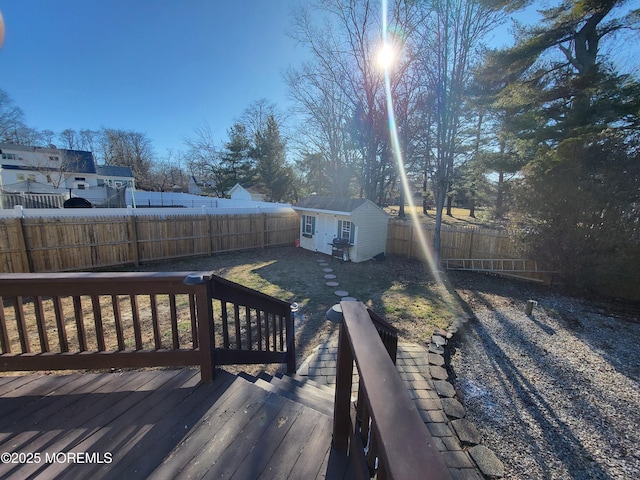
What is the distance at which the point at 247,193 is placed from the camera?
2134 cm

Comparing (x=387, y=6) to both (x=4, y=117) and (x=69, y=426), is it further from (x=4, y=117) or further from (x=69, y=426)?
(x=4, y=117)

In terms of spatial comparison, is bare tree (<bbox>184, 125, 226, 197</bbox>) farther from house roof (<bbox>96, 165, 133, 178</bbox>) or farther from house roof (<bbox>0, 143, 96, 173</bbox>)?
house roof (<bbox>0, 143, 96, 173</bbox>)

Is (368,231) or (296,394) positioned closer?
(296,394)

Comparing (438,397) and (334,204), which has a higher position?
(334,204)

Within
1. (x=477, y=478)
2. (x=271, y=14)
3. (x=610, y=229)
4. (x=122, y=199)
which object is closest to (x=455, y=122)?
(x=610, y=229)

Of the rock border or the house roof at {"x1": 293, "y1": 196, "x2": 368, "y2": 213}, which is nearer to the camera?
the rock border

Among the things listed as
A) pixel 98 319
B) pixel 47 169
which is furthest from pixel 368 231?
pixel 47 169

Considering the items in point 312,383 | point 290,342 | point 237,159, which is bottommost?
point 312,383

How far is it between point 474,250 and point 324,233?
5.80m

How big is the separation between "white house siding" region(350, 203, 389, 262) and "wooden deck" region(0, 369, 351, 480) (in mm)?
→ 8630

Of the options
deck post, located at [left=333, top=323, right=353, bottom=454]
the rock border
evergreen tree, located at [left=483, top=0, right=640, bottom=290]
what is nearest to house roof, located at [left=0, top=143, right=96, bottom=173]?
evergreen tree, located at [left=483, top=0, right=640, bottom=290]

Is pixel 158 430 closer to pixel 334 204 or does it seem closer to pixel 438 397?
pixel 438 397

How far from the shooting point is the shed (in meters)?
10.4

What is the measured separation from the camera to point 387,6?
10656mm
